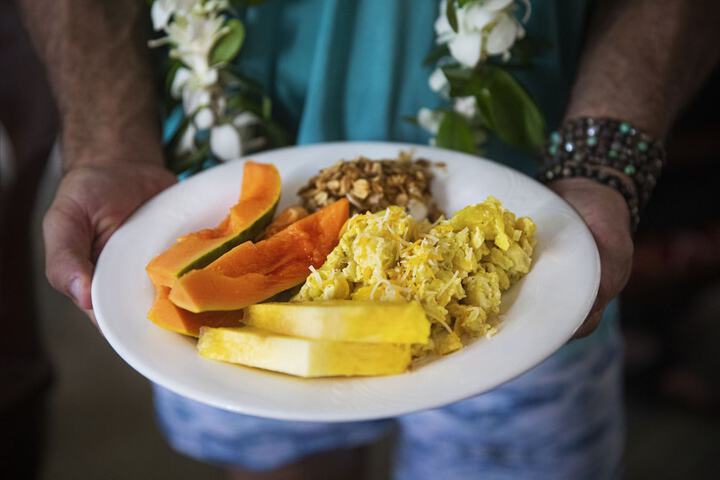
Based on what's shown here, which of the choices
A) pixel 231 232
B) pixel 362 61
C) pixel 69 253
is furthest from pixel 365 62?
pixel 69 253

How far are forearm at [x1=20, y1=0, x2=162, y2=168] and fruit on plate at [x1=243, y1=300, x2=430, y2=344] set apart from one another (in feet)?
1.60

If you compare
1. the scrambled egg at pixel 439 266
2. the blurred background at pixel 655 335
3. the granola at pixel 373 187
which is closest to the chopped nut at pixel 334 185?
the granola at pixel 373 187

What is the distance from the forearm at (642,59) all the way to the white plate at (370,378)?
22 cm

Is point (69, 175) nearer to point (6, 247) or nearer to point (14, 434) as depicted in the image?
point (6, 247)

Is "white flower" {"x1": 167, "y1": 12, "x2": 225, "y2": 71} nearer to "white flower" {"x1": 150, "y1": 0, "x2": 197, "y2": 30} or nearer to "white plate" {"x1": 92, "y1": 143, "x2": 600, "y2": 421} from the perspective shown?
"white flower" {"x1": 150, "y1": 0, "x2": 197, "y2": 30}

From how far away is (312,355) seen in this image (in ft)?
2.54

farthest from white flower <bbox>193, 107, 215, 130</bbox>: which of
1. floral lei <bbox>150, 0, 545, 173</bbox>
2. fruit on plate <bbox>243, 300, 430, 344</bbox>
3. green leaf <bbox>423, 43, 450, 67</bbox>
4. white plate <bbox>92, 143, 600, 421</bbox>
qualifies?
fruit on plate <bbox>243, 300, 430, 344</bbox>

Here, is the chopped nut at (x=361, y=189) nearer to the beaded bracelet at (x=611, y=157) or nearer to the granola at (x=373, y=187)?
the granola at (x=373, y=187)

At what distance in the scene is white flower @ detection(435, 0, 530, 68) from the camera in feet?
3.46

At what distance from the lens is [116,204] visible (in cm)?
106

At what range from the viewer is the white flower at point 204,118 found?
3.87 feet

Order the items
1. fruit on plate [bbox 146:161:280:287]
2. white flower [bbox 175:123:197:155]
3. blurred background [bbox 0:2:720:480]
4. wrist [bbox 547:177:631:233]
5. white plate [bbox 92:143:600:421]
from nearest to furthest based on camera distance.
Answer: white plate [bbox 92:143:600:421] < fruit on plate [bbox 146:161:280:287] < wrist [bbox 547:177:631:233] < white flower [bbox 175:123:197:155] < blurred background [bbox 0:2:720:480]

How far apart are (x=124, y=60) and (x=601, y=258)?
77 centimetres

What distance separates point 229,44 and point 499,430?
74cm
